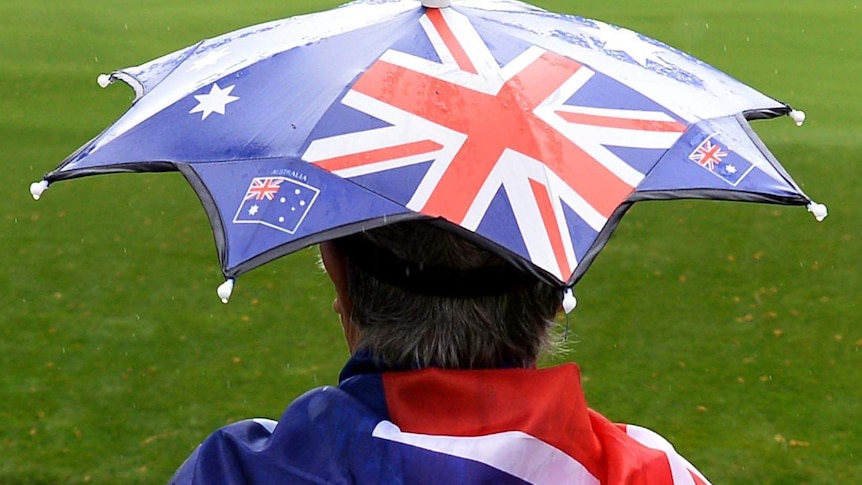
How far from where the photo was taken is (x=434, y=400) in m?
1.39

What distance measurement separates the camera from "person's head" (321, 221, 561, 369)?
1.40m

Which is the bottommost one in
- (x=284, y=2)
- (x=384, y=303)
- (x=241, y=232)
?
(x=284, y=2)

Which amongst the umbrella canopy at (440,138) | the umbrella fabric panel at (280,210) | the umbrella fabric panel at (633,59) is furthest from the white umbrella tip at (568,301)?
the umbrella fabric panel at (633,59)

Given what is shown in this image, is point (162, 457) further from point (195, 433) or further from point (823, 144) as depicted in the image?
point (823, 144)

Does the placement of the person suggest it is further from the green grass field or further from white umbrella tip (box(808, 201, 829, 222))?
the green grass field

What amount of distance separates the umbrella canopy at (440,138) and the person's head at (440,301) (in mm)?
46

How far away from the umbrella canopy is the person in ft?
0.22

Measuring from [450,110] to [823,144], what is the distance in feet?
19.3

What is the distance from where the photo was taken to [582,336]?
4.57 metres

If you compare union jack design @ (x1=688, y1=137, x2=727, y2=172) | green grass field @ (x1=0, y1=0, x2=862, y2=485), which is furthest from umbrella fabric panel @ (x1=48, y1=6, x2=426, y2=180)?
green grass field @ (x1=0, y1=0, x2=862, y2=485)

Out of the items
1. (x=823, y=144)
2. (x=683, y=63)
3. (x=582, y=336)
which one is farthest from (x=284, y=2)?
(x=683, y=63)

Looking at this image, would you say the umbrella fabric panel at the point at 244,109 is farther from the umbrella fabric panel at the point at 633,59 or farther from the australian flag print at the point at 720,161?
the australian flag print at the point at 720,161

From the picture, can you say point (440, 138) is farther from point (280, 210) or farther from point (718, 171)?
point (718, 171)

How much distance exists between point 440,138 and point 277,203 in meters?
0.25
